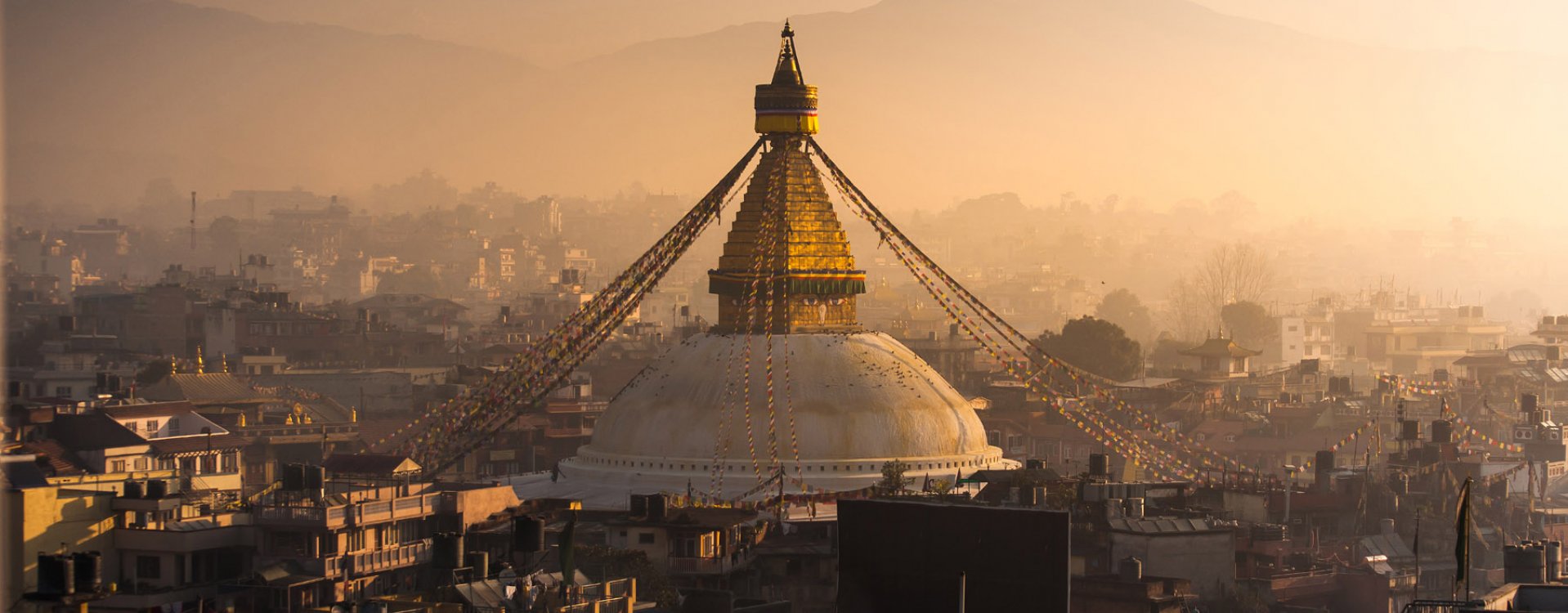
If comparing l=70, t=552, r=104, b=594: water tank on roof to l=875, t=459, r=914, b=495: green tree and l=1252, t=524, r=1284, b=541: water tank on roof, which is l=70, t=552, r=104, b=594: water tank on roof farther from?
l=1252, t=524, r=1284, b=541: water tank on roof

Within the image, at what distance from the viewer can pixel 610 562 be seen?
1286 inches

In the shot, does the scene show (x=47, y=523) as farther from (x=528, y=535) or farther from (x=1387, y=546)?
(x=1387, y=546)

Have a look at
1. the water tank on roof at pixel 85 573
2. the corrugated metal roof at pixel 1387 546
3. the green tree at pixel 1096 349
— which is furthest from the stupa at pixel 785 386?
the green tree at pixel 1096 349

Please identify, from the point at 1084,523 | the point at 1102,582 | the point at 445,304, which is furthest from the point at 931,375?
the point at 445,304

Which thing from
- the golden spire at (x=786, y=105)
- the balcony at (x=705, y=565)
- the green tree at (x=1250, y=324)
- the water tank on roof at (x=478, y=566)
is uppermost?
the golden spire at (x=786, y=105)

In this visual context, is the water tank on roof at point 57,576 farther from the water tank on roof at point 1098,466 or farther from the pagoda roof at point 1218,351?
the pagoda roof at point 1218,351

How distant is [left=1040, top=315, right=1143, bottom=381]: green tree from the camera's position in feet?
246

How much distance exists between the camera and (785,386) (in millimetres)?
41938

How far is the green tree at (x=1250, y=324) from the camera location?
99188 mm

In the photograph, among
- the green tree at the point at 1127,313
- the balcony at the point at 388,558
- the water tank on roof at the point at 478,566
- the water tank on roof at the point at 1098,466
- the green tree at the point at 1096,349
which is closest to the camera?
the water tank on roof at the point at 478,566

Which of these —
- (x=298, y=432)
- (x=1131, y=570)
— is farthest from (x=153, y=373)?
(x=1131, y=570)

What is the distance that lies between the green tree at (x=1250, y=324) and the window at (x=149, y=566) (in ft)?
228

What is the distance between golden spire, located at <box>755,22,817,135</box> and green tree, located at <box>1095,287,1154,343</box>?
58.6 m

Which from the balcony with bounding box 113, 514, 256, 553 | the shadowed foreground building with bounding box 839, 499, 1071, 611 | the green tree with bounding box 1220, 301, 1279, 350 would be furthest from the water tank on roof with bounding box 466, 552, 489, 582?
the green tree with bounding box 1220, 301, 1279, 350
